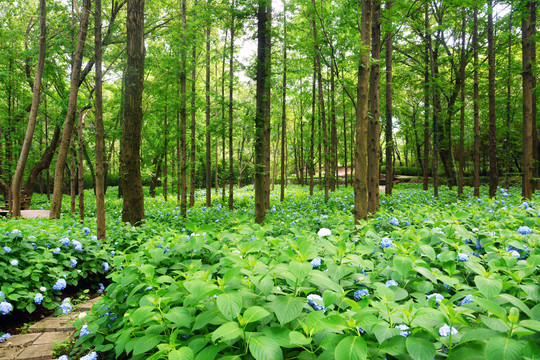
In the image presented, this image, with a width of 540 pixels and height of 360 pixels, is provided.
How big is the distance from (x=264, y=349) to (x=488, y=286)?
1074 mm

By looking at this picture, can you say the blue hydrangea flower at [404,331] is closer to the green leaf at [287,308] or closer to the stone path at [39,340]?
the green leaf at [287,308]

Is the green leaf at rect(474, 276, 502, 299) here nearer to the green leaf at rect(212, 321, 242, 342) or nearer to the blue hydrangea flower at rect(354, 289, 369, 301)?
the blue hydrangea flower at rect(354, 289, 369, 301)

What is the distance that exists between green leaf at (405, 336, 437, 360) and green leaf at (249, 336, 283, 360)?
46 cm

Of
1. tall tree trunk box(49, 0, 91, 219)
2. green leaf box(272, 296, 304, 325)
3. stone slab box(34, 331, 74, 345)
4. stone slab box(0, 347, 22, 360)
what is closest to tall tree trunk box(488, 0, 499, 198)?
green leaf box(272, 296, 304, 325)

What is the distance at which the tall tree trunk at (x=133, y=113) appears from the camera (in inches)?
238

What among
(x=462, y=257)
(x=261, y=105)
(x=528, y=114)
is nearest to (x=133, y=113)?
(x=261, y=105)

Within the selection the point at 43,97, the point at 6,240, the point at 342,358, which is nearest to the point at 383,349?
the point at 342,358

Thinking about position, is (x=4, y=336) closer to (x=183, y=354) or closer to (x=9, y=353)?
(x=9, y=353)

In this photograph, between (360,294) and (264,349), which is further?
(360,294)

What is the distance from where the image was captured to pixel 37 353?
2660mm

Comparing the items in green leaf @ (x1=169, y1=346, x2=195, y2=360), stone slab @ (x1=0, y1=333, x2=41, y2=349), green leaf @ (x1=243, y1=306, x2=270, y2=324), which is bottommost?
stone slab @ (x1=0, y1=333, x2=41, y2=349)

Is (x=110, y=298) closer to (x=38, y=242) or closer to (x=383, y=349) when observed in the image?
(x=383, y=349)

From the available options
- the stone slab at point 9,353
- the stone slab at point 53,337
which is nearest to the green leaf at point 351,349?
the stone slab at point 53,337

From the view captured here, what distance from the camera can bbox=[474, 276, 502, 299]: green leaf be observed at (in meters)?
1.28
